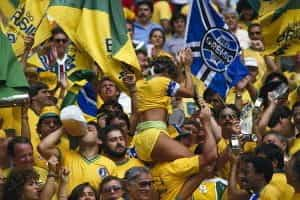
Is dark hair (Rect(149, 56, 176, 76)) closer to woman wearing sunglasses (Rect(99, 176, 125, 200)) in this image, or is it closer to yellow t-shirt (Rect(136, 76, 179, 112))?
yellow t-shirt (Rect(136, 76, 179, 112))

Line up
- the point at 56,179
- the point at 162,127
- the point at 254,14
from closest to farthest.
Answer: the point at 56,179, the point at 162,127, the point at 254,14

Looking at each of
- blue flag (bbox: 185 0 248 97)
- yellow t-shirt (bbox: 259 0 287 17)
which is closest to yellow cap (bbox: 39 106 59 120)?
blue flag (bbox: 185 0 248 97)

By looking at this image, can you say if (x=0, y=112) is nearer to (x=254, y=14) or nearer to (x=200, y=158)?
(x=200, y=158)

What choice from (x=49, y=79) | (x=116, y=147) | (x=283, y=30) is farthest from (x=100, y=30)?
(x=116, y=147)

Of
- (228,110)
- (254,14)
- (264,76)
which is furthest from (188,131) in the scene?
(254,14)

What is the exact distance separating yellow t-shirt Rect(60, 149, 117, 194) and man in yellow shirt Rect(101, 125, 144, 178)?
0.37ft

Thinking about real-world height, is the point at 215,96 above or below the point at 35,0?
below

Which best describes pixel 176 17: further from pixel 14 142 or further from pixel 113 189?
pixel 113 189

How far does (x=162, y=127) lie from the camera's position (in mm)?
13336

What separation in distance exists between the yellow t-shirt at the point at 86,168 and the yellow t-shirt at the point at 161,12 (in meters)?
6.97

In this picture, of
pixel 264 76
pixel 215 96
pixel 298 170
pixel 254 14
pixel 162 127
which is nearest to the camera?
pixel 298 170

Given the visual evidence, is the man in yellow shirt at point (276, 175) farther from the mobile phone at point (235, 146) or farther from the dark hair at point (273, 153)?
the mobile phone at point (235, 146)

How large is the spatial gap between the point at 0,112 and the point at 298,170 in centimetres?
394

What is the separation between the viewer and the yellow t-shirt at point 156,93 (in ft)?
44.3
